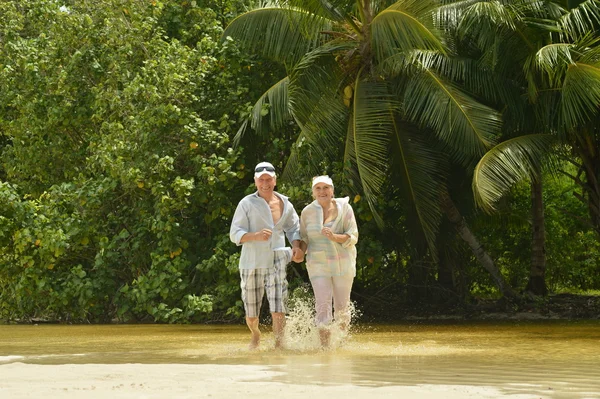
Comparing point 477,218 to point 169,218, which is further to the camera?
point 477,218

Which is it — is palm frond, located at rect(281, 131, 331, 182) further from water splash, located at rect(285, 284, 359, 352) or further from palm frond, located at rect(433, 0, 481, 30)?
water splash, located at rect(285, 284, 359, 352)

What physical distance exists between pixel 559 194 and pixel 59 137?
10371 millimetres

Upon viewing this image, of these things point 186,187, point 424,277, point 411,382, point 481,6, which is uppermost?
point 481,6

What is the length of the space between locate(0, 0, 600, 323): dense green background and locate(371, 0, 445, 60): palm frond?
2.22 meters

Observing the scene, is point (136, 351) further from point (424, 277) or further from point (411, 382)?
point (424, 277)

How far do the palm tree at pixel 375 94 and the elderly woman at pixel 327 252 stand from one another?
513 cm

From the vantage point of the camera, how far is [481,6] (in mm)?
15719

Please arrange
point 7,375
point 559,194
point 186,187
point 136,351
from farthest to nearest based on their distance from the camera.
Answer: point 559,194 → point 186,187 → point 136,351 → point 7,375

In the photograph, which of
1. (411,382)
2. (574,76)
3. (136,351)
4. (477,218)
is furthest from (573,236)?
(411,382)

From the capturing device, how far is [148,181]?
58.5 ft

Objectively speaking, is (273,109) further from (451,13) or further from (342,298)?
(342,298)

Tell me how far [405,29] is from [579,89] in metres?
2.58

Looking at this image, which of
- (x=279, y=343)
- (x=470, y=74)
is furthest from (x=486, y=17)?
(x=279, y=343)

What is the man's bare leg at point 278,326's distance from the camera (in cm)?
1077
